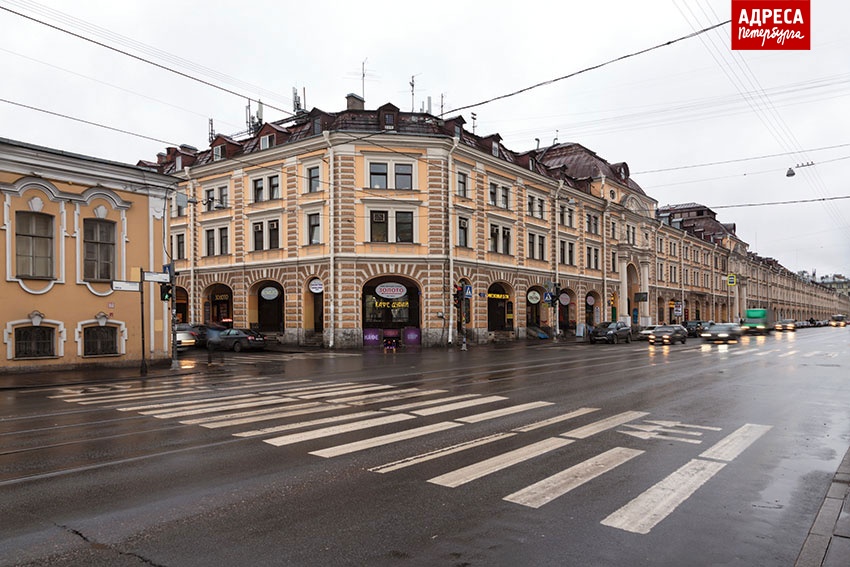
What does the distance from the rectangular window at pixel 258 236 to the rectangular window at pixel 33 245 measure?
17304 millimetres

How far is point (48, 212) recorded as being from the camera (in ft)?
63.4

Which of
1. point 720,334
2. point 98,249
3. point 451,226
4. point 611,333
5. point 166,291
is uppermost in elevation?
point 451,226

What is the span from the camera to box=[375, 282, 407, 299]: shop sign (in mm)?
32438

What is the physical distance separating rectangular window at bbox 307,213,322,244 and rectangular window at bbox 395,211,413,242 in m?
4.75

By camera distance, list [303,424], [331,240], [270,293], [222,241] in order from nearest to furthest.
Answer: [303,424], [331,240], [270,293], [222,241]

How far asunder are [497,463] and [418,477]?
1.13 metres

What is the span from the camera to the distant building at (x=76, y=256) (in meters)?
18.6

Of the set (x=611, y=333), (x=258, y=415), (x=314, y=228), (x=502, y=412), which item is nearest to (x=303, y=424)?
(x=258, y=415)

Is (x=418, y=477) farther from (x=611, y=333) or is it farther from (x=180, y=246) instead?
(x=180, y=246)

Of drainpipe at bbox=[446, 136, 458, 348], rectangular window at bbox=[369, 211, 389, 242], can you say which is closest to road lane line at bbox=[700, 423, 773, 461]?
drainpipe at bbox=[446, 136, 458, 348]

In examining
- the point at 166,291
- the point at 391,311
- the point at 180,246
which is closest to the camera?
the point at 166,291

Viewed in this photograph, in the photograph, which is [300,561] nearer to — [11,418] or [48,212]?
[11,418]

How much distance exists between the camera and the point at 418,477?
250 inches

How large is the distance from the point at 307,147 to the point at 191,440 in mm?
27774
